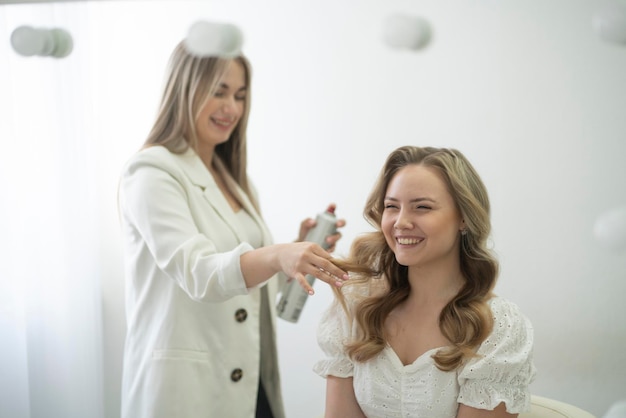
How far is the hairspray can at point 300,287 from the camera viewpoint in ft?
4.51

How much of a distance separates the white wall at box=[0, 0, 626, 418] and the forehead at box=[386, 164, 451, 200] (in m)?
0.17

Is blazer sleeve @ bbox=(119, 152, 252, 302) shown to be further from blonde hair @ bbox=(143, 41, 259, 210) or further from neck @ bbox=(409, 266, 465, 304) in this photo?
neck @ bbox=(409, 266, 465, 304)

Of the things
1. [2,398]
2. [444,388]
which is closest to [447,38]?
[444,388]

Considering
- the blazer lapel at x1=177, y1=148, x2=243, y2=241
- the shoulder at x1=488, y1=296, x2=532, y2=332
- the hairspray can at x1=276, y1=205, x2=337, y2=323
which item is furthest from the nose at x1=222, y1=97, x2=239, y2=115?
the shoulder at x1=488, y1=296, x2=532, y2=332

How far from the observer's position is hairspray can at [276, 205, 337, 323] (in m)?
1.38

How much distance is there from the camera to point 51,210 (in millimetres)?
1546

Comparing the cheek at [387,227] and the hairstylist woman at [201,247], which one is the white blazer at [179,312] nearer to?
the hairstylist woman at [201,247]

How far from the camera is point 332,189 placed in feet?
4.57

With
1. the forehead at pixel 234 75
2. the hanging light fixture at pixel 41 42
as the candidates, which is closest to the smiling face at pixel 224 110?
the forehead at pixel 234 75

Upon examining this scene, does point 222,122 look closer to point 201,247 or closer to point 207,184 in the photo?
point 207,184

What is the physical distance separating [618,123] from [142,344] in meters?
0.93

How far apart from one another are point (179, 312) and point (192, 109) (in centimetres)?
37

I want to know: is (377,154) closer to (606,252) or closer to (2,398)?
(606,252)

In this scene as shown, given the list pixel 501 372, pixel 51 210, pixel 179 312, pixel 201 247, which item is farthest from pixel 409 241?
pixel 51 210
